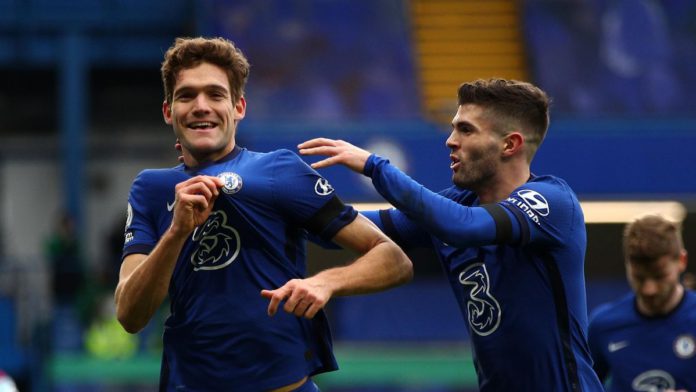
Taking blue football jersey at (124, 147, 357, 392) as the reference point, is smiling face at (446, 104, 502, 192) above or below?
above

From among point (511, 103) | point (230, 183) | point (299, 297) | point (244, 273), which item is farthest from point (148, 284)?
point (511, 103)

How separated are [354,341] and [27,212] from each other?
9550 millimetres

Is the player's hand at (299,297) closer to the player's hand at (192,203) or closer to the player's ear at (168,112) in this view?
the player's hand at (192,203)

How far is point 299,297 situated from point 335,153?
2.18 feet

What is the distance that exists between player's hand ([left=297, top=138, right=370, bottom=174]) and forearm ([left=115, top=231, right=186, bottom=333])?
1.89 ft

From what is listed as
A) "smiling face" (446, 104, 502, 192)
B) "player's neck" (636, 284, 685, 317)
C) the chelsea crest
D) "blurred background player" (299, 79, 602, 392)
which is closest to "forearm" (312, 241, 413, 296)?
"blurred background player" (299, 79, 602, 392)

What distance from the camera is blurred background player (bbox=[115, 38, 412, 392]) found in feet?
15.3

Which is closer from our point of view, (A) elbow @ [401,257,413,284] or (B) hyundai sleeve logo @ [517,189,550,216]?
(A) elbow @ [401,257,413,284]

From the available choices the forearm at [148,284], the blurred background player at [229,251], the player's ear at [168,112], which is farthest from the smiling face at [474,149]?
the forearm at [148,284]

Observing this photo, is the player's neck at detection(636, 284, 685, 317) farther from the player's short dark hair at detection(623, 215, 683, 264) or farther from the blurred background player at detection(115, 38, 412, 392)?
the blurred background player at detection(115, 38, 412, 392)

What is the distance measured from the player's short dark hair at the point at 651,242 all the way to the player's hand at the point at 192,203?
3067mm

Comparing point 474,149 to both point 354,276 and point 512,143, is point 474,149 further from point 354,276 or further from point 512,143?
point 354,276

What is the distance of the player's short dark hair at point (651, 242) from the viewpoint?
6.88 meters

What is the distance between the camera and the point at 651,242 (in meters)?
6.88
